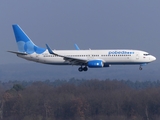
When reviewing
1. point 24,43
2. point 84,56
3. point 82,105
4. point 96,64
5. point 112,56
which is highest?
point 24,43

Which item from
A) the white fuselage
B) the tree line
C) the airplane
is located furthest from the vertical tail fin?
the tree line

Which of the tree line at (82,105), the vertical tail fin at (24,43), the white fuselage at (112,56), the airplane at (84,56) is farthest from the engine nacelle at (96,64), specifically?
the tree line at (82,105)

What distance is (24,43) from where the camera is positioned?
7788 centimetres

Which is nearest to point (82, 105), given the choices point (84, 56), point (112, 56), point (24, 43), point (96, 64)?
point (24, 43)

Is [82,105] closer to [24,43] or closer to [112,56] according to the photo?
[24,43]

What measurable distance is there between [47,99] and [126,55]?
89.6 feet

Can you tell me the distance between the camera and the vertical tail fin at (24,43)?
7619cm

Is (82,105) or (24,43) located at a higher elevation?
(24,43)

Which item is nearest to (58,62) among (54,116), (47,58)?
(47,58)

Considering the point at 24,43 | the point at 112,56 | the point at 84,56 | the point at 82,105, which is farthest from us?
the point at 82,105

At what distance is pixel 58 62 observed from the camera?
74.0m

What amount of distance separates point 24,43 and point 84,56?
1033 centimetres

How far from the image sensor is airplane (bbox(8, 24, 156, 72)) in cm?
7019

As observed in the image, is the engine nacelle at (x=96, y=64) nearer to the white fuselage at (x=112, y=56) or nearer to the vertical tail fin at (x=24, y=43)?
the white fuselage at (x=112, y=56)
